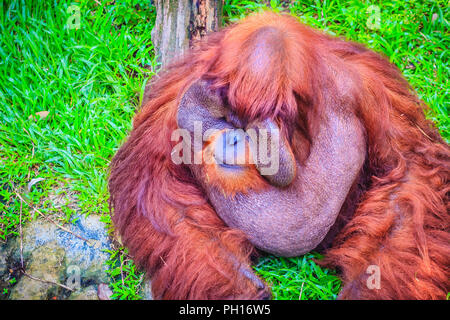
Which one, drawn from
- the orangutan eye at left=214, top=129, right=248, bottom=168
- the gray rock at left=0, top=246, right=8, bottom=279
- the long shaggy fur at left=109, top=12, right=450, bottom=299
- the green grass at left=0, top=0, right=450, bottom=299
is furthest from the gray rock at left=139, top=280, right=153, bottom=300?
the orangutan eye at left=214, top=129, right=248, bottom=168

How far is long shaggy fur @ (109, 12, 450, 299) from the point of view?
2.15 meters

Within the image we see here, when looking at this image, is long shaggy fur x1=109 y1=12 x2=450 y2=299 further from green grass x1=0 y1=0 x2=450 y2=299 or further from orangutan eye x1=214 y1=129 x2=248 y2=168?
green grass x1=0 y1=0 x2=450 y2=299

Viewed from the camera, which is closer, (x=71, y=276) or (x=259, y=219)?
(x=259, y=219)

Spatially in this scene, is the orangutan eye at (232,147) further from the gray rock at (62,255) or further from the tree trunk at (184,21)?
the tree trunk at (184,21)

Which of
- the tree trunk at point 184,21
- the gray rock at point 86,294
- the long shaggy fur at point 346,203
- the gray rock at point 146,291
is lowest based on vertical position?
the gray rock at point 86,294

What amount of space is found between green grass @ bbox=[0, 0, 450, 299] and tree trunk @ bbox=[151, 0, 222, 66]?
0.23 m

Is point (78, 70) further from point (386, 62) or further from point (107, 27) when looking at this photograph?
point (386, 62)

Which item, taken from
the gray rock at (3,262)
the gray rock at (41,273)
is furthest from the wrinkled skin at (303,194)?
the gray rock at (3,262)

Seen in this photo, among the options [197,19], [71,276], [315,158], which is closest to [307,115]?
[315,158]

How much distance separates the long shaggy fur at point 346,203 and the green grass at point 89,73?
47 centimetres

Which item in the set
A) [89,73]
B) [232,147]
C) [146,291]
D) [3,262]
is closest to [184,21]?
[89,73]

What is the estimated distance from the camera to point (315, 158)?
219cm

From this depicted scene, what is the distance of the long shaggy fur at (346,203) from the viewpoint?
2.15m
